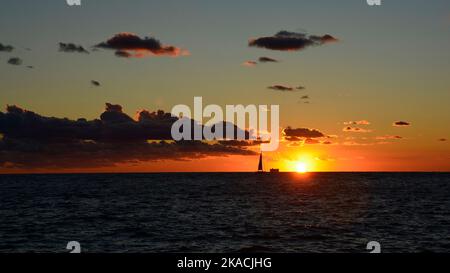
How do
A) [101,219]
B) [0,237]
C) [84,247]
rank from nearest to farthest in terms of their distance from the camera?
[84,247]
[0,237]
[101,219]

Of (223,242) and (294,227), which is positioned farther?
(294,227)

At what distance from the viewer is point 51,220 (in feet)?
209

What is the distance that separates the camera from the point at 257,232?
160ft

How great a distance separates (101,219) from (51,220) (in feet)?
21.1
